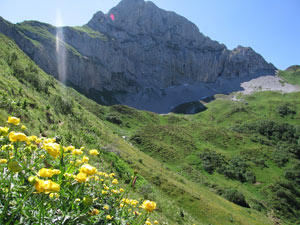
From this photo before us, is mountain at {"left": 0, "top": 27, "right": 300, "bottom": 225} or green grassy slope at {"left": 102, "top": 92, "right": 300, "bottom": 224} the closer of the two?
mountain at {"left": 0, "top": 27, "right": 300, "bottom": 225}

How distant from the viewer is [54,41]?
6033 inches

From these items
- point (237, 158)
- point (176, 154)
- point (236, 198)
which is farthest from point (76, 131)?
point (237, 158)

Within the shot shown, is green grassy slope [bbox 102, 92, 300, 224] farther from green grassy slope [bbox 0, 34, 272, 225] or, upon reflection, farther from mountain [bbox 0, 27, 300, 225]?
green grassy slope [bbox 0, 34, 272, 225]

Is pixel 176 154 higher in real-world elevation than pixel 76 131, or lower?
lower

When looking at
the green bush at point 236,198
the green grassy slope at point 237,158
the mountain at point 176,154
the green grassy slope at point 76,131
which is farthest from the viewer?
the green grassy slope at point 237,158

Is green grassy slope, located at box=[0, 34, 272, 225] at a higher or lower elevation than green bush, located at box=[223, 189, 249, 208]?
higher

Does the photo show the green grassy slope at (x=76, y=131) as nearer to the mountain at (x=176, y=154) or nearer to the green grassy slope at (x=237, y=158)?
the mountain at (x=176, y=154)

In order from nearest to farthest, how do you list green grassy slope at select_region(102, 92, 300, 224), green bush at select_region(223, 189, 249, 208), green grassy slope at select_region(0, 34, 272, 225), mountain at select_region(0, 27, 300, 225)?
1. green grassy slope at select_region(0, 34, 272, 225)
2. mountain at select_region(0, 27, 300, 225)
3. green bush at select_region(223, 189, 249, 208)
4. green grassy slope at select_region(102, 92, 300, 224)

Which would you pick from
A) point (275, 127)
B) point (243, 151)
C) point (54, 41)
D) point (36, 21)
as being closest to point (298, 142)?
point (275, 127)

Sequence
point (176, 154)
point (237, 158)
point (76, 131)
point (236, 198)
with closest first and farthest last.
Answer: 1. point (76, 131)
2. point (236, 198)
3. point (176, 154)
4. point (237, 158)

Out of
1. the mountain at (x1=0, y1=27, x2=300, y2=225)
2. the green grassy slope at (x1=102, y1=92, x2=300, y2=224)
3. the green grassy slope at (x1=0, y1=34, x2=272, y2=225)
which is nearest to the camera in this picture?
the green grassy slope at (x1=0, y1=34, x2=272, y2=225)

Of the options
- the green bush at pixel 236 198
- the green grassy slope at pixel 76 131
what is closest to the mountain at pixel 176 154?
the green grassy slope at pixel 76 131

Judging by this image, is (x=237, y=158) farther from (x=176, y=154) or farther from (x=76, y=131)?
(x=76, y=131)

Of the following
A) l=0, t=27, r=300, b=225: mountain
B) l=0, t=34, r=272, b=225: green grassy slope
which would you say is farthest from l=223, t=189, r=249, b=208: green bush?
l=0, t=34, r=272, b=225: green grassy slope
